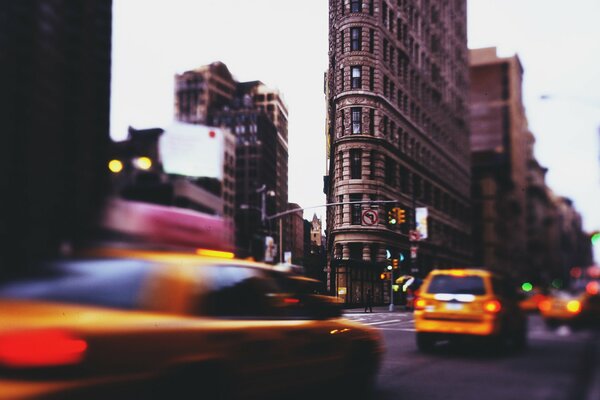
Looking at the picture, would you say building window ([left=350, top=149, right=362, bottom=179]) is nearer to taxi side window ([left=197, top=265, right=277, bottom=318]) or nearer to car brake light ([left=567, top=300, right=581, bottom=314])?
car brake light ([left=567, top=300, right=581, bottom=314])

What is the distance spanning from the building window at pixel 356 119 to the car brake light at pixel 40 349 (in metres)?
45.6

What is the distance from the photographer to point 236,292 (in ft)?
18.7

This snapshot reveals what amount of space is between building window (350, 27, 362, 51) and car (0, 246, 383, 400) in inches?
1762

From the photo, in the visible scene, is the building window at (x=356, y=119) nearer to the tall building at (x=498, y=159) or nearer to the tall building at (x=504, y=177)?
the tall building at (x=504, y=177)

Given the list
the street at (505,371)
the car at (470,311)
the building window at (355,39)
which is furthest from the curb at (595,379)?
the building window at (355,39)

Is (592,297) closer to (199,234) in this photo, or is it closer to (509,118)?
(199,234)

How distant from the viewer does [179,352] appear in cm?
473

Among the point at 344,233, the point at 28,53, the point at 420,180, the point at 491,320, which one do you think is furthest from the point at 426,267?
the point at 491,320

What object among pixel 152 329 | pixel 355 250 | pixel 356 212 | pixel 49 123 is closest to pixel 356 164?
pixel 356 212

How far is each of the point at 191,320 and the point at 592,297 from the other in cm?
684

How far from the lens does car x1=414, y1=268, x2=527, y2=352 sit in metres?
12.0

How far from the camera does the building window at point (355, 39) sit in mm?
49562

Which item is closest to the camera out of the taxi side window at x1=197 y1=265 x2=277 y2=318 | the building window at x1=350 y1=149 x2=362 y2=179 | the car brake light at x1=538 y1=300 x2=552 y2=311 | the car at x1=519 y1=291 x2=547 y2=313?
the taxi side window at x1=197 y1=265 x2=277 y2=318

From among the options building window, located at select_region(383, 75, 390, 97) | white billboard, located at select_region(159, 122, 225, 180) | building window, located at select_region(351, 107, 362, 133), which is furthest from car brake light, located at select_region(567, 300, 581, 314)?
building window, located at select_region(383, 75, 390, 97)
